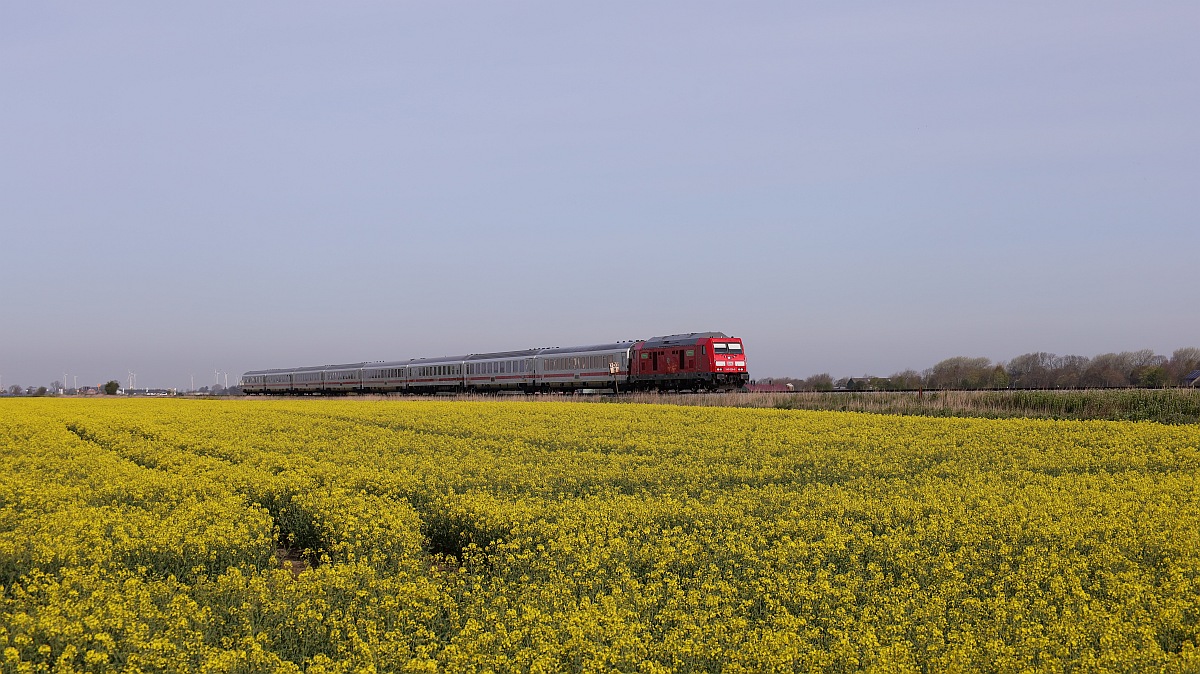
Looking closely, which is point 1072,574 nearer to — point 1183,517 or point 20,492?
point 1183,517

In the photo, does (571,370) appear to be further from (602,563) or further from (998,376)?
(602,563)

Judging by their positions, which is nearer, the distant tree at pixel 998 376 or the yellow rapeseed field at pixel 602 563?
the yellow rapeseed field at pixel 602 563

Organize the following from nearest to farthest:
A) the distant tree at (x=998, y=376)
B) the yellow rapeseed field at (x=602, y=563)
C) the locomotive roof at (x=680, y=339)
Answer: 1. the yellow rapeseed field at (x=602, y=563)
2. the locomotive roof at (x=680, y=339)
3. the distant tree at (x=998, y=376)

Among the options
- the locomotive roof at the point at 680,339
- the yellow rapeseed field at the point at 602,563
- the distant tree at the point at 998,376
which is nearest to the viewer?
the yellow rapeseed field at the point at 602,563

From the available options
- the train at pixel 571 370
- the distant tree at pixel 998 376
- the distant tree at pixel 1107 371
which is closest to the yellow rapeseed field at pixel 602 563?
the train at pixel 571 370

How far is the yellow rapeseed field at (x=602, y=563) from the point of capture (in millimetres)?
6008

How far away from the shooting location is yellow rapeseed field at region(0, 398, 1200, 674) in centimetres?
601

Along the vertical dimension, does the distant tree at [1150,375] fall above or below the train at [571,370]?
below

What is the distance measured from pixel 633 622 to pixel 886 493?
6167 mm

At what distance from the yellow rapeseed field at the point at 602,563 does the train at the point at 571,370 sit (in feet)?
89.3

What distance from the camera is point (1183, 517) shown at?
9406mm

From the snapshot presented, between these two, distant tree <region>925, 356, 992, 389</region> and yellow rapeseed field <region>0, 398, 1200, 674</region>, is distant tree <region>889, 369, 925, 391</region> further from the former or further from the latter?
yellow rapeseed field <region>0, 398, 1200, 674</region>

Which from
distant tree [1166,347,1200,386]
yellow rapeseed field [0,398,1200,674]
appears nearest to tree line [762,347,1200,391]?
distant tree [1166,347,1200,386]

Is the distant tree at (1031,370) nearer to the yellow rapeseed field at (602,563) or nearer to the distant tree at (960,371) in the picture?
the distant tree at (960,371)
